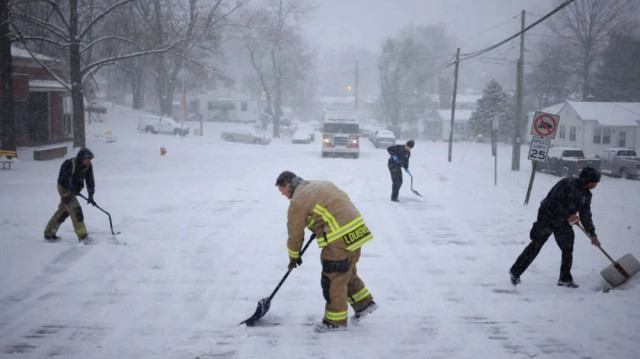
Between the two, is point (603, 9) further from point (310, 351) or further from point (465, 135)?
point (310, 351)

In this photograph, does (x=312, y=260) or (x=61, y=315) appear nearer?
(x=61, y=315)

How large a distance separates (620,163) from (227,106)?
50842mm

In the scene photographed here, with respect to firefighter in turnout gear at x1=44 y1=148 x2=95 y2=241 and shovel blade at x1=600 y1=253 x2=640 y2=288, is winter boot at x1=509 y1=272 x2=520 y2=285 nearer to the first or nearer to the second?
shovel blade at x1=600 y1=253 x2=640 y2=288

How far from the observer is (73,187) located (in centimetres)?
853

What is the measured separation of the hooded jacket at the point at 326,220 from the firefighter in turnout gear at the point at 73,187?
5.06 metres

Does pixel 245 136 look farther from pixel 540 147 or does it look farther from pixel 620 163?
pixel 540 147

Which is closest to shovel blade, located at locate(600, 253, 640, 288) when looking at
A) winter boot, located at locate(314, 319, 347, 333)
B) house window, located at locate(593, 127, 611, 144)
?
winter boot, located at locate(314, 319, 347, 333)

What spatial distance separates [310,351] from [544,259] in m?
5.13

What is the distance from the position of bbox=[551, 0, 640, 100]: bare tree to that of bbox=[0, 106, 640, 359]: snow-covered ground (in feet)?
146

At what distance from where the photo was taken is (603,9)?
50406 millimetres

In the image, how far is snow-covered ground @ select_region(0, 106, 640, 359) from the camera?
5230 millimetres

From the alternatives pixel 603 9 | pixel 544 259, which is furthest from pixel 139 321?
pixel 603 9

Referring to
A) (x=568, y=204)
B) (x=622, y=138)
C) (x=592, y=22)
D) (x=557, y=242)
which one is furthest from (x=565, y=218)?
(x=592, y=22)

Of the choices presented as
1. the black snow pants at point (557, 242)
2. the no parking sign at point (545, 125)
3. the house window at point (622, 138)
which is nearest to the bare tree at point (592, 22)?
the house window at point (622, 138)
